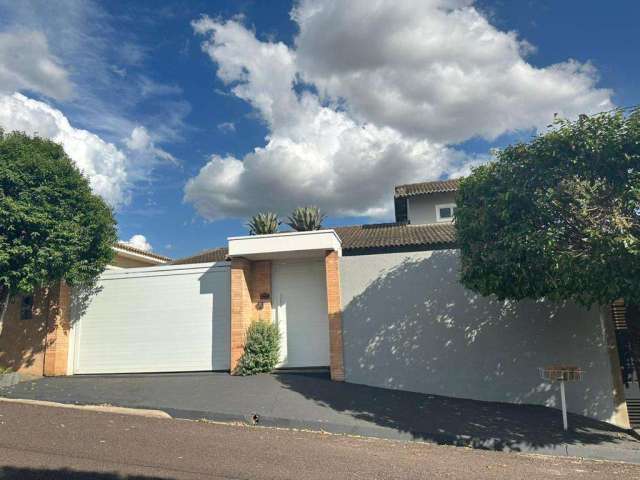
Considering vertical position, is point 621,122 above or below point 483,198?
above

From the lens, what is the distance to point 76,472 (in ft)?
15.3

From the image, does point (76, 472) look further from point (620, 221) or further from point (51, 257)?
point (620, 221)

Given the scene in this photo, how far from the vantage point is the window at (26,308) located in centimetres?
1126

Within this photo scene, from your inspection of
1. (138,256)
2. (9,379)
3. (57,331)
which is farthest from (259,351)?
(138,256)

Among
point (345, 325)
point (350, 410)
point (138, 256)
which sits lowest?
point (350, 410)

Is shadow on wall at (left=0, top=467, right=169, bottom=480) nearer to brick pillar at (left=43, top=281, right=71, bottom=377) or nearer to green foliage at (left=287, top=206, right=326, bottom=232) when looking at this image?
brick pillar at (left=43, top=281, right=71, bottom=377)

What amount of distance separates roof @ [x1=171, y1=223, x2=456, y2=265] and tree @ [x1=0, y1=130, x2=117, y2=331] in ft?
18.8

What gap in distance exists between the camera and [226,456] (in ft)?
17.8

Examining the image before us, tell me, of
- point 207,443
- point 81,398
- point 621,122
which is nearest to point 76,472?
point 207,443

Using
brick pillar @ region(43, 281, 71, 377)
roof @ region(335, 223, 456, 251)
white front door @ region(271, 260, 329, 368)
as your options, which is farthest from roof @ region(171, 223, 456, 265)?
brick pillar @ region(43, 281, 71, 377)

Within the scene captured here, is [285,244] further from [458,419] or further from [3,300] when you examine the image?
[3,300]

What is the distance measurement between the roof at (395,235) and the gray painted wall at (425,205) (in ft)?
1.49

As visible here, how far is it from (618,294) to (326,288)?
6.03m

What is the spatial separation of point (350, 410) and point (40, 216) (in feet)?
24.5
